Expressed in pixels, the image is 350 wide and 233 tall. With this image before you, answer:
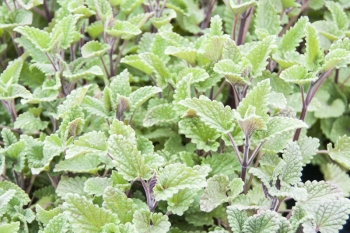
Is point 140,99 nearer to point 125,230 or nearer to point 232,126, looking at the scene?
point 232,126

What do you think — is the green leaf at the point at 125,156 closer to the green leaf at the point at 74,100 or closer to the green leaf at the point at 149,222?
the green leaf at the point at 149,222

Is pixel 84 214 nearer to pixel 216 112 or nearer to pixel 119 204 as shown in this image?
pixel 119 204

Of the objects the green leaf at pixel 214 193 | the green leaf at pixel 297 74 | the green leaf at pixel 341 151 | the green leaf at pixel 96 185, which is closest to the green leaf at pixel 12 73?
the green leaf at pixel 96 185

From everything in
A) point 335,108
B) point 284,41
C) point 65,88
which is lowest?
point 335,108

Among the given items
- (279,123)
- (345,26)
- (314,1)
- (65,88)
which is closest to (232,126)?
(279,123)

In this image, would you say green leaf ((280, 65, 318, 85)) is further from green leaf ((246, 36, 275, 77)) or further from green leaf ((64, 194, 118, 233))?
green leaf ((64, 194, 118, 233))

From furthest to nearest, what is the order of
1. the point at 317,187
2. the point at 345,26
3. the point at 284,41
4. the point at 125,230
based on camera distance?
1. the point at 345,26
2. the point at 284,41
3. the point at 317,187
4. the point at 125,230
